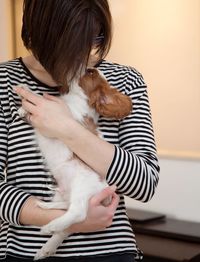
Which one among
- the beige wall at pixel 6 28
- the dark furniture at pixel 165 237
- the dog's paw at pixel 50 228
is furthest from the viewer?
the beige wall at pixel 6 28

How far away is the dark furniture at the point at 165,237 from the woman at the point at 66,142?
3.35 feet

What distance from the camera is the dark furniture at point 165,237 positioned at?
2.13 m

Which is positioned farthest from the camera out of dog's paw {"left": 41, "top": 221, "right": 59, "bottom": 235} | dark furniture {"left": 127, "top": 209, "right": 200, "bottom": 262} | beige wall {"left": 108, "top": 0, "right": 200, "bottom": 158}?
beige wall {"left": 108, "top": 0, "right": 200, "bottom": 158}

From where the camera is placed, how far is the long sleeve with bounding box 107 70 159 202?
3.45 feet

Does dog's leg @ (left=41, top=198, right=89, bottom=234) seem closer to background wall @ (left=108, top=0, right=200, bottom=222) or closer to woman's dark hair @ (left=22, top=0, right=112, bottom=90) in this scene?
woman's dark hair @ (left=22, top=0, right=112, bottom=90)

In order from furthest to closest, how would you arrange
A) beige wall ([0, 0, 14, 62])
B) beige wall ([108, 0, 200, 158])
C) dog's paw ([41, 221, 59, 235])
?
beige wall ([0, 0, 14, 62]) → beige wall ([108, 0, 200, 158]) → dog's paw ([41, 221, 59, 235])

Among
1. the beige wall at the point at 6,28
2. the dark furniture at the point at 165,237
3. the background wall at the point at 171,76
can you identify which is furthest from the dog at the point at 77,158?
the beige wall at the point at 6,28

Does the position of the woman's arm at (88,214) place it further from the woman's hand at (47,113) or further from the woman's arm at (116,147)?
the woman's hand at (47,113)

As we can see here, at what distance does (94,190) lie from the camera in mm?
1089

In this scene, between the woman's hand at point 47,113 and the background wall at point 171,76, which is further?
the background wall at point 171,76

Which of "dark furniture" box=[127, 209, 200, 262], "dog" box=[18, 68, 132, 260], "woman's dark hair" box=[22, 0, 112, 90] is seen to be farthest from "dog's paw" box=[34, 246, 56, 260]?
"dark furniture" box=[127, 209, 200, 262]

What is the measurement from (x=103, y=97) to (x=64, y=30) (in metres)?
0.18

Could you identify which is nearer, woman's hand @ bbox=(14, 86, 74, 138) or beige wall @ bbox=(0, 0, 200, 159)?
woman's hand @ bbox=(14, 86, 74, 138)

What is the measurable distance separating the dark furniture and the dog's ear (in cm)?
114
